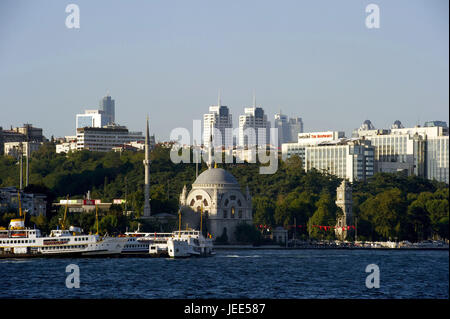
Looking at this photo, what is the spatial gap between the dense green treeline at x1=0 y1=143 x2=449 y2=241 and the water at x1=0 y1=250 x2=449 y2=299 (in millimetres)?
27212

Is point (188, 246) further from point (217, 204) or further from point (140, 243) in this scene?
point (217, 204)

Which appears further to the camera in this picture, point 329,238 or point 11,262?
point 329,238

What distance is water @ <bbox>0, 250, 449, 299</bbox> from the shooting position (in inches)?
1959

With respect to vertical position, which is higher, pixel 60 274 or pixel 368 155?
pixel 368 155

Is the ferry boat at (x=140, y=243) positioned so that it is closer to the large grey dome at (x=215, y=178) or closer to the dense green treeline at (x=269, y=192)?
the dense green treeline at (x=269, y=192)

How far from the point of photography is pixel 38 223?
10388 centimetres

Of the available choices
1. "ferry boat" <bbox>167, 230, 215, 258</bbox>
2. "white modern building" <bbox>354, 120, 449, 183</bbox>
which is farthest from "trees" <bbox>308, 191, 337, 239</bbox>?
"white modern building" <bbox>354, 120, 449, 183</bbox>

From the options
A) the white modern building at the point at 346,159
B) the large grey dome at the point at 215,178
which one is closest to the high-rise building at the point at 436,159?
the white modern building at the point at 346,159

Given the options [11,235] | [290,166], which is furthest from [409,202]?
[11,235]

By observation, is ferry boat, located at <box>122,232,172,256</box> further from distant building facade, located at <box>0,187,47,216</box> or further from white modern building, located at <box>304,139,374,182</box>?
white modern building, located at <box>304,139,374,182</box>
